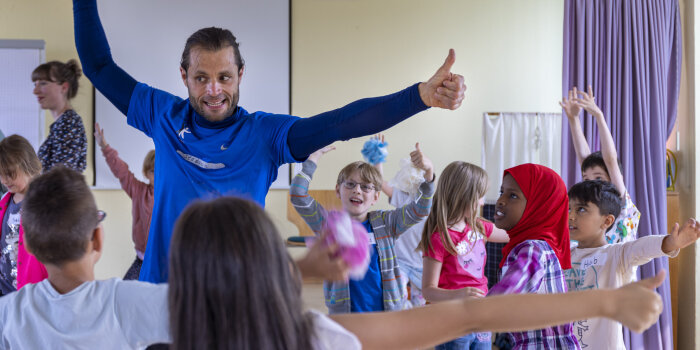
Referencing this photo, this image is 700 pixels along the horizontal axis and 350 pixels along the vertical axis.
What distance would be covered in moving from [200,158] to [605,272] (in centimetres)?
192

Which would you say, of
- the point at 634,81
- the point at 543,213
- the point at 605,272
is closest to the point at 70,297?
the point at 543,213

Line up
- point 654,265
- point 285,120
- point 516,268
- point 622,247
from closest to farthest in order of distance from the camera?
point 285,120 < point 516,268 < point 622,247 < point 654,265

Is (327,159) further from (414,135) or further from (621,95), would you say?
Answer: (621,95)

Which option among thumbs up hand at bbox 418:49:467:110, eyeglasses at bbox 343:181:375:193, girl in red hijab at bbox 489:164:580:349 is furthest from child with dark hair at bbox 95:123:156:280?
thumbs up hand at bbox 418:49:467:110

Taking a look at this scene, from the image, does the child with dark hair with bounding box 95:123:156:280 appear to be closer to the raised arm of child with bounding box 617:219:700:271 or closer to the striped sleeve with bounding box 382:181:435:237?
the striped sleeve with bounding box 382:181:435:237

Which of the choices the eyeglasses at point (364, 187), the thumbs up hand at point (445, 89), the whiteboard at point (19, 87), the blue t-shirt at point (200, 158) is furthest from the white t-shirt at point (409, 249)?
the whiteboard at point (19, 87)

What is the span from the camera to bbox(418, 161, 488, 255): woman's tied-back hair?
285 centimetres

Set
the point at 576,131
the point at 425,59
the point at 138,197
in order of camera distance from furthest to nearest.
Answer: the point at 425,59
the point at 138,197
the point at 576,131

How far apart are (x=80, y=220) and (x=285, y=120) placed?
2.05 ft

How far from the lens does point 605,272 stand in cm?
273

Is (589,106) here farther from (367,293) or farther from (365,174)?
(367,293)

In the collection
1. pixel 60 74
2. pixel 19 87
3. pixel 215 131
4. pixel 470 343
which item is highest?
pixel 19 87

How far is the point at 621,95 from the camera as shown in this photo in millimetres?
4090

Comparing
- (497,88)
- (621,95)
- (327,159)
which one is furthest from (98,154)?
(621,95)
